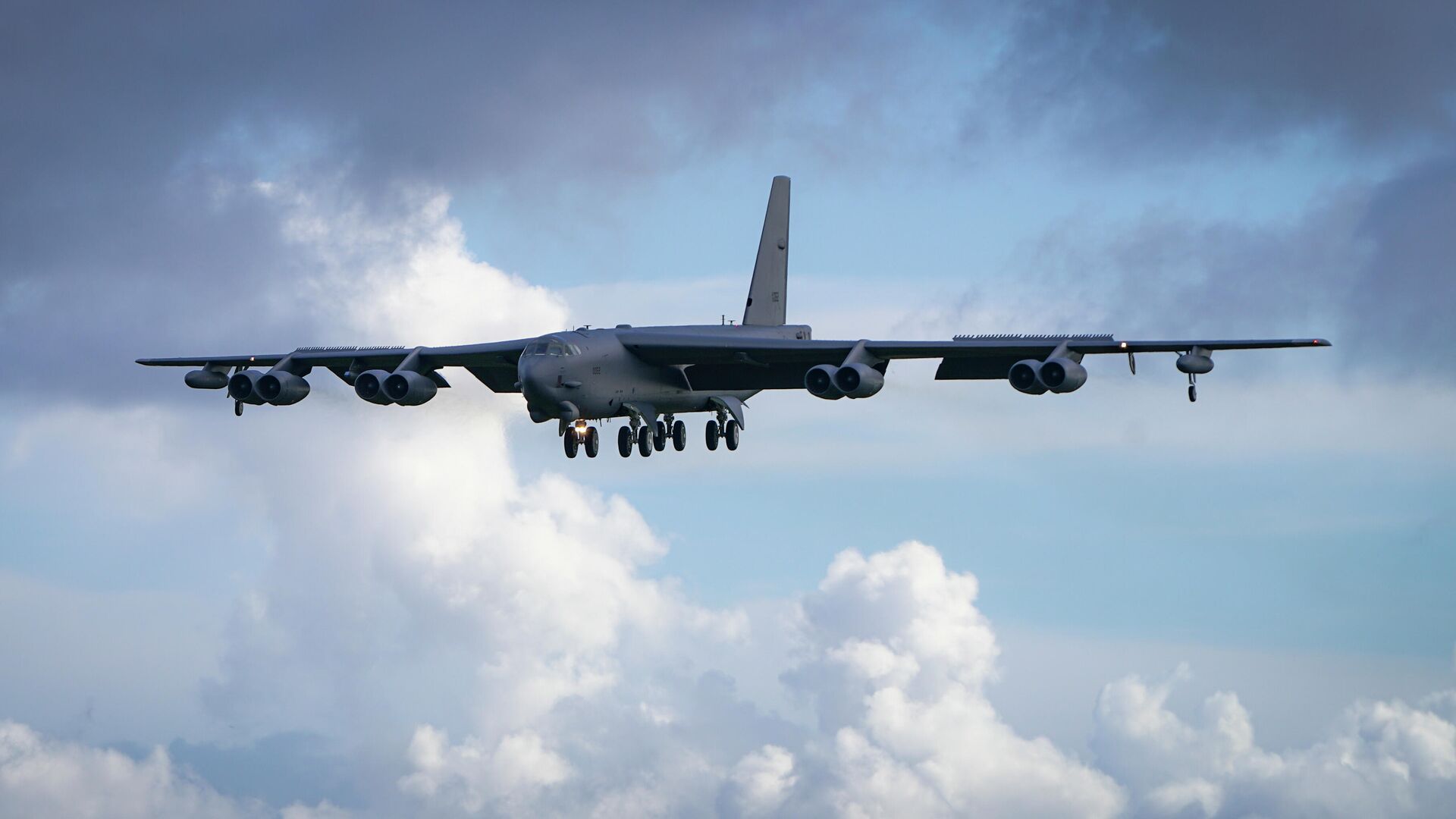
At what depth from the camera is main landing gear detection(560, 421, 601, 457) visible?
4766 centimetres

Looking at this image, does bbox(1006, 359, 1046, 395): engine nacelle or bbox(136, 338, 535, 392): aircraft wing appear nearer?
bbox(1006, 359, 1046, 395): engine nacelle

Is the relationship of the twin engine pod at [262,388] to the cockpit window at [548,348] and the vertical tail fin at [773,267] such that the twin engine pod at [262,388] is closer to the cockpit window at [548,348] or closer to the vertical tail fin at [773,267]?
the cockpit window at [548,348]

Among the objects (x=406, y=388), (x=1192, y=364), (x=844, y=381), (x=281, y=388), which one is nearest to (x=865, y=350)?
(x=844, y=381)

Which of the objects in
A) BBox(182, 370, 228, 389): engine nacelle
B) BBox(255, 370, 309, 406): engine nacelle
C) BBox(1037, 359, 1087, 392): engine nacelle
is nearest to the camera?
BBox(1037, 359, 1087, 392): engine nacelle

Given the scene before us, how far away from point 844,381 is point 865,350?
1.66m

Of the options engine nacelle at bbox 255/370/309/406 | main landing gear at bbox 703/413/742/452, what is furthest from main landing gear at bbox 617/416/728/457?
engine nacelle at bbox 255/370/309/406

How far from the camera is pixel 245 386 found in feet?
172

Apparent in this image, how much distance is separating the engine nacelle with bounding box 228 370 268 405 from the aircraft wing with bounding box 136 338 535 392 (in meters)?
1.90

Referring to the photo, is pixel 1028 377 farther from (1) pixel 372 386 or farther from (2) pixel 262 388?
(2) pixel 262 388

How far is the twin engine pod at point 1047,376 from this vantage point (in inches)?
1715

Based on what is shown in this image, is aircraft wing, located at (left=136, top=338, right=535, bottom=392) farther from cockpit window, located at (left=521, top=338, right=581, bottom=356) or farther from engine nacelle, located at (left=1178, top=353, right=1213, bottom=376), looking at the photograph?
engine nacelle, located at (left=1178, top=353, right=1213, bottom=376)

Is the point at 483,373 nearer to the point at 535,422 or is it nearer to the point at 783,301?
the point at 535,422

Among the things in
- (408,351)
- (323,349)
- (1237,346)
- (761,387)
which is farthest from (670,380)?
(1237,346)

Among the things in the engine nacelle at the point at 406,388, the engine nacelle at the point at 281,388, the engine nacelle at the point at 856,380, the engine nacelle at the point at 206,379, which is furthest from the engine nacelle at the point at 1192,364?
the engine nacelle at the point at 206,379
